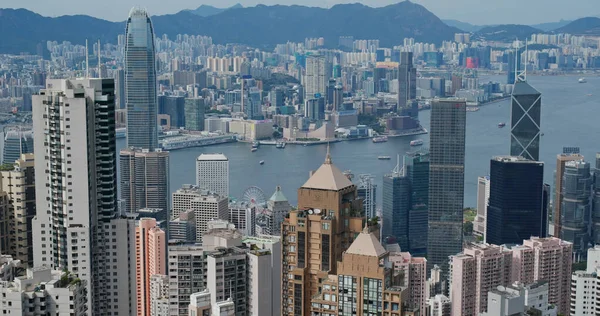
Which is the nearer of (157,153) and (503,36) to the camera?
(157,153)

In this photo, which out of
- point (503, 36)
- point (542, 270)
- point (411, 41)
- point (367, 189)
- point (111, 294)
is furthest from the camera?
point (411, 41)

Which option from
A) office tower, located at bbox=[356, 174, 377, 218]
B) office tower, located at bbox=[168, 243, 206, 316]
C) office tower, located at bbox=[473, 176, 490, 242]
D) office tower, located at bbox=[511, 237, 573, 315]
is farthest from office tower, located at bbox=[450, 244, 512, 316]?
office tower, located at bbox=[473, 176, 490, 242]

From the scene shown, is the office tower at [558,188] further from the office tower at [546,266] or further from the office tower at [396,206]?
the office tower at [546,266]

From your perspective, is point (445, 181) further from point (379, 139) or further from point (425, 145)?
point (379, 139)

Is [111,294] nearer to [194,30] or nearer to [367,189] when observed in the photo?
[367,189]

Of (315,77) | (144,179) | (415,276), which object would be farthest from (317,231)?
(315,77)

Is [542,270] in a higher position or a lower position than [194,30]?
lower

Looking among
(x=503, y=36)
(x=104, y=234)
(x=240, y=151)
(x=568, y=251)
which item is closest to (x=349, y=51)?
(x=503, y=36)
